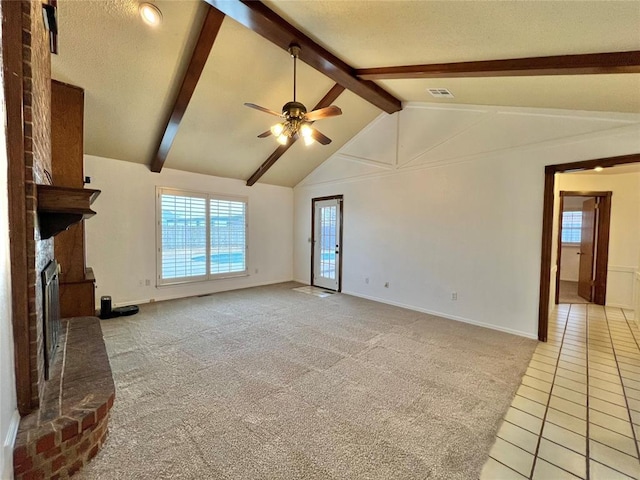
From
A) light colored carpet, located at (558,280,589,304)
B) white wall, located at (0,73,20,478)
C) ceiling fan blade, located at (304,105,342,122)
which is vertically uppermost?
ceiling fan blade, located at (304,105,342,122)

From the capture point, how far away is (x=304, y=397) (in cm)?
248

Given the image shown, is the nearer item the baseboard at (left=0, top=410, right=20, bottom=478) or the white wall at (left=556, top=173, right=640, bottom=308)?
the baseboard at (left=0, top=410, right=20, bottom=478)

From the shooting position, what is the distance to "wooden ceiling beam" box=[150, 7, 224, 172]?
3.05 meters

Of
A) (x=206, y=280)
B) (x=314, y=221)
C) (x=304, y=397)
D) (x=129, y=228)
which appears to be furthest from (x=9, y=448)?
(x=314, y=221)

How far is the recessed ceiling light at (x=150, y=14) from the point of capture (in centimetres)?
275

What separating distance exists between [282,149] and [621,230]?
6.60 m

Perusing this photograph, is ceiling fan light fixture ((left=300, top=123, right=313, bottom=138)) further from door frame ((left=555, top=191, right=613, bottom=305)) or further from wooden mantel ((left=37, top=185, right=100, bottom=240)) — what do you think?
door frame ((left=555, top=191, right=613, bottom=305))

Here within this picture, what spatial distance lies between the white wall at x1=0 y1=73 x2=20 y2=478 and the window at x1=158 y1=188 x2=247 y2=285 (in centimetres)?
430

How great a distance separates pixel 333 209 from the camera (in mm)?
6730

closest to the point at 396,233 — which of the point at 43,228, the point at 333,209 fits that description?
the point at 333,209

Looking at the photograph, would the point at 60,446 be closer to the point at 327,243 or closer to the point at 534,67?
the point at 534,67

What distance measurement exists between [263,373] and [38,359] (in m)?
1.71

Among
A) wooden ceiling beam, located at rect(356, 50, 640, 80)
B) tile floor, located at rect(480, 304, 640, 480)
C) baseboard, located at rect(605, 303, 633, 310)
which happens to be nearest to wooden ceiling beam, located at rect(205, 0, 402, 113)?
wooden ceiling beam, located at rect(356, 50, 640, 80)

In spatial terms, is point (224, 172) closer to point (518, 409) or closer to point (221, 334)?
point (221, 334)
